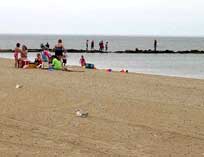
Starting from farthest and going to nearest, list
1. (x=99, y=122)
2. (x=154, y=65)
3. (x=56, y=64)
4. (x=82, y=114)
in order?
(x=154, y=65) < (x=56, y=64) < (x=82, y=114) < (x=99, y=122)

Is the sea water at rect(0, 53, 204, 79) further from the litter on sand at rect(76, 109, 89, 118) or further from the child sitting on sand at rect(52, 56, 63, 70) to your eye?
the litter on sand at rect(76, 109, 89, 118)

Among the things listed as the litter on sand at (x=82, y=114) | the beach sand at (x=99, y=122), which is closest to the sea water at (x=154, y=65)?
the beach sand at (x=99, y=122)

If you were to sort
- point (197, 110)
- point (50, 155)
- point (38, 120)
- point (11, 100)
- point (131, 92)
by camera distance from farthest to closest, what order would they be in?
point (131, 92) → point (11, 100) → point (197, 110) → point (38, 120) → point (50, 155)

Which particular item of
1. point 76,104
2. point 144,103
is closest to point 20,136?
point 76,104

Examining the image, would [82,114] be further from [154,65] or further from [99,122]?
[154,65]

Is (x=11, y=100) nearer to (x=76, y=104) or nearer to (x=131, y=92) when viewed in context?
(x=76, y=104)

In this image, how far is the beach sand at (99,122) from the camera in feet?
22.3

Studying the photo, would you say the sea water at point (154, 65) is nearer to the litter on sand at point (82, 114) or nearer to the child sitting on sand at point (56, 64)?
the child sitting on sand at point (56, 64)

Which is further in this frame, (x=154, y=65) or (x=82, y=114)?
(x=154, y=65)

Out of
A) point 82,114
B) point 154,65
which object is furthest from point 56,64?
point 154,65

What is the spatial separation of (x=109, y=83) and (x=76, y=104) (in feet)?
15.0

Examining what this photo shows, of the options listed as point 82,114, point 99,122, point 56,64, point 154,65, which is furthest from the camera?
point 154,65

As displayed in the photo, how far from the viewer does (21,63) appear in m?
21.1

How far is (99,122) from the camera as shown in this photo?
8469 millimetres
